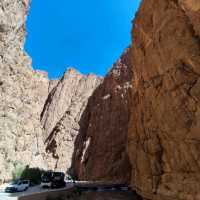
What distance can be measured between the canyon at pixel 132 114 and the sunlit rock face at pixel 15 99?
127 mm

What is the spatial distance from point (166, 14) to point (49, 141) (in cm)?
5092

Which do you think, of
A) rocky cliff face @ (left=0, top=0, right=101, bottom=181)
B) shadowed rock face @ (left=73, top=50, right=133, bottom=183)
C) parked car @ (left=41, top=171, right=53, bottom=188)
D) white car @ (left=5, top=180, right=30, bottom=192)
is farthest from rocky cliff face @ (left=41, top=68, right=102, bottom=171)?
white car @ (left=5, top=180, right=30, bottom=192)

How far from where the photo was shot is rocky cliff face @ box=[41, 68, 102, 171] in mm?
61719

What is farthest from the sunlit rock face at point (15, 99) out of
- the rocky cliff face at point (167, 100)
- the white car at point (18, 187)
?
the rocky cliff face at point (167, 100)

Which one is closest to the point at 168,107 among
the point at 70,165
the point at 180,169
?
the point at 180,169

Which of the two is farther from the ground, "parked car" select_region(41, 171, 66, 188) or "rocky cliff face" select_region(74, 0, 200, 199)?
"rocky cliff face" select_region(74, 0, 200, 199)

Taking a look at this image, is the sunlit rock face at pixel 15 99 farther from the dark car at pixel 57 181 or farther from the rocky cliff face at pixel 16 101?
the dark car at pixel 57 181

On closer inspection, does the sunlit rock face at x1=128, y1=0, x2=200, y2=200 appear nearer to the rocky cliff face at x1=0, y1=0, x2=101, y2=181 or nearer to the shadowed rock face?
the rocky cliff face at x1=0, y1=0, x2=101, y2=181

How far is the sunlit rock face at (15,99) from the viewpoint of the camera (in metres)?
34.1

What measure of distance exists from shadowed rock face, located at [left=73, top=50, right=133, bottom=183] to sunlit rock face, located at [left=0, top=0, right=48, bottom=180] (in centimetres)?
1156

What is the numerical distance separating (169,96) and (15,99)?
24.3m

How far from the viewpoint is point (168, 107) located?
19250 millimetres

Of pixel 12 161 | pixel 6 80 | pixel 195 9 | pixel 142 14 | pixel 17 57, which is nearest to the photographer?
pixel 195 9

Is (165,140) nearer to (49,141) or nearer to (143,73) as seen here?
(143,73)
